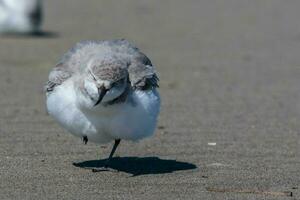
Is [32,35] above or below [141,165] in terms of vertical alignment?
above

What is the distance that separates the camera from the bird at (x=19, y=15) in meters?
14.2

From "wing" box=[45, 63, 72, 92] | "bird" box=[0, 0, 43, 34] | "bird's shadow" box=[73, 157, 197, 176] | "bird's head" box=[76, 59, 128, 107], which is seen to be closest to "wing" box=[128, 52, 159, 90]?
"bird's head" box=[76, 59, 128, 107]

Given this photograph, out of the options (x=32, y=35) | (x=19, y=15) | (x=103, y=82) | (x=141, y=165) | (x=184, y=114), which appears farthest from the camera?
(x=19, y=15)

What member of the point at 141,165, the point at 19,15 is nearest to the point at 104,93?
the point at 141,165

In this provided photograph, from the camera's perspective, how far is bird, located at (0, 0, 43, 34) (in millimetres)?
14172

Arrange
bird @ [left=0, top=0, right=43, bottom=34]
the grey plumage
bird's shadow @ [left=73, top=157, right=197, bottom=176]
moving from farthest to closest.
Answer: bird @ [left=0, top=0, right=43, bottom=34] → bird's shadow @ [left=73, top=157, right=197, bottom=176] → the grey plumage

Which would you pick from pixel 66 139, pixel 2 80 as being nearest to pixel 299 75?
pixel 2 80

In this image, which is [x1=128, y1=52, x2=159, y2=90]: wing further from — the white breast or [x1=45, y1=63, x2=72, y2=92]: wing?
[x1=45, y1=63, x2=72, y2=92]: wing

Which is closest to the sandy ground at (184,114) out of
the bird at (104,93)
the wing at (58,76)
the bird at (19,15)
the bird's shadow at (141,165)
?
the bird's shadow at (141,165)

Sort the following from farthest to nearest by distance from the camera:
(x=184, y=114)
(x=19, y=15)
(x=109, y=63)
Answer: (x=19, y=15) < (x=184, y=114) < (x=109, y=63)

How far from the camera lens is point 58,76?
675 cm

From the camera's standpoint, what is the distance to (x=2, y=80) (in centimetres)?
1081

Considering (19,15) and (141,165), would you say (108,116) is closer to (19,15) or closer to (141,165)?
(141,165)

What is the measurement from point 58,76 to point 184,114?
8.73ft
